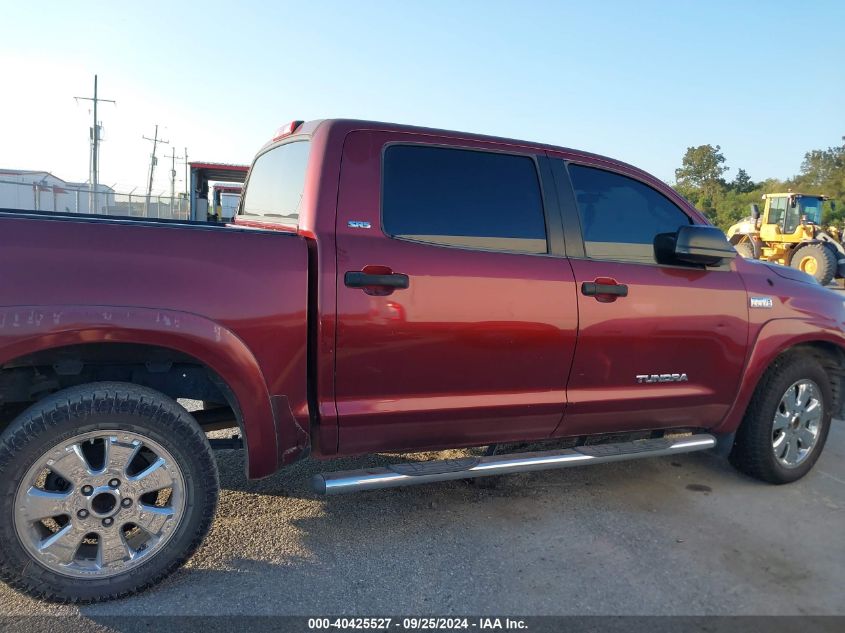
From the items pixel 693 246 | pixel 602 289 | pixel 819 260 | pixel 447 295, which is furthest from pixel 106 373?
pixel 819 260

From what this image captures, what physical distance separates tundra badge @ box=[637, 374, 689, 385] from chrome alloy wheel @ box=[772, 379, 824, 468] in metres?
0.85

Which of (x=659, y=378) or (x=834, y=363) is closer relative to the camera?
(x=659, y=378)

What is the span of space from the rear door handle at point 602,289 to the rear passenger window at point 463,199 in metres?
0.28

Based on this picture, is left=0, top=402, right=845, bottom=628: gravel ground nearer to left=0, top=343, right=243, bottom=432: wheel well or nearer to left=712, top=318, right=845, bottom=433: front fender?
left=712, top=318, right=845, bottom=433: front fender

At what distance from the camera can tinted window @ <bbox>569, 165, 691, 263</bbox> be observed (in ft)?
10.5

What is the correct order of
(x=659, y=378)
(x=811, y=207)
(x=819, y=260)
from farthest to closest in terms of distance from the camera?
(x=811, y=207), (x=819, y=260), (x=659, y=378)

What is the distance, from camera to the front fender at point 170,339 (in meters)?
2.14

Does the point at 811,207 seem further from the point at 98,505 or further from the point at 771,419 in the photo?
the point at 98,505

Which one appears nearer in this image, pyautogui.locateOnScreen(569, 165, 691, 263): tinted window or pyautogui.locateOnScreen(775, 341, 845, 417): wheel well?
pyautogui.locateOnScreen(569, 165, 691, 263): tinted window

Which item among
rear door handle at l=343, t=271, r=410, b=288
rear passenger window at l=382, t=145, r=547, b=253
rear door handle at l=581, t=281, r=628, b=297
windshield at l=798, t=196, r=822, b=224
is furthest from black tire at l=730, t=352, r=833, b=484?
windshield at l=798, t=196, r=822, b=224

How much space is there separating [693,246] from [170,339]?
253 cm

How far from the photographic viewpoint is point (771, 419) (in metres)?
3.69

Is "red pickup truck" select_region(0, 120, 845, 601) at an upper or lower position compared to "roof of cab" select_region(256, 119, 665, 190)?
lower

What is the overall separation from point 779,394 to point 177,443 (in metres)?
3.31
